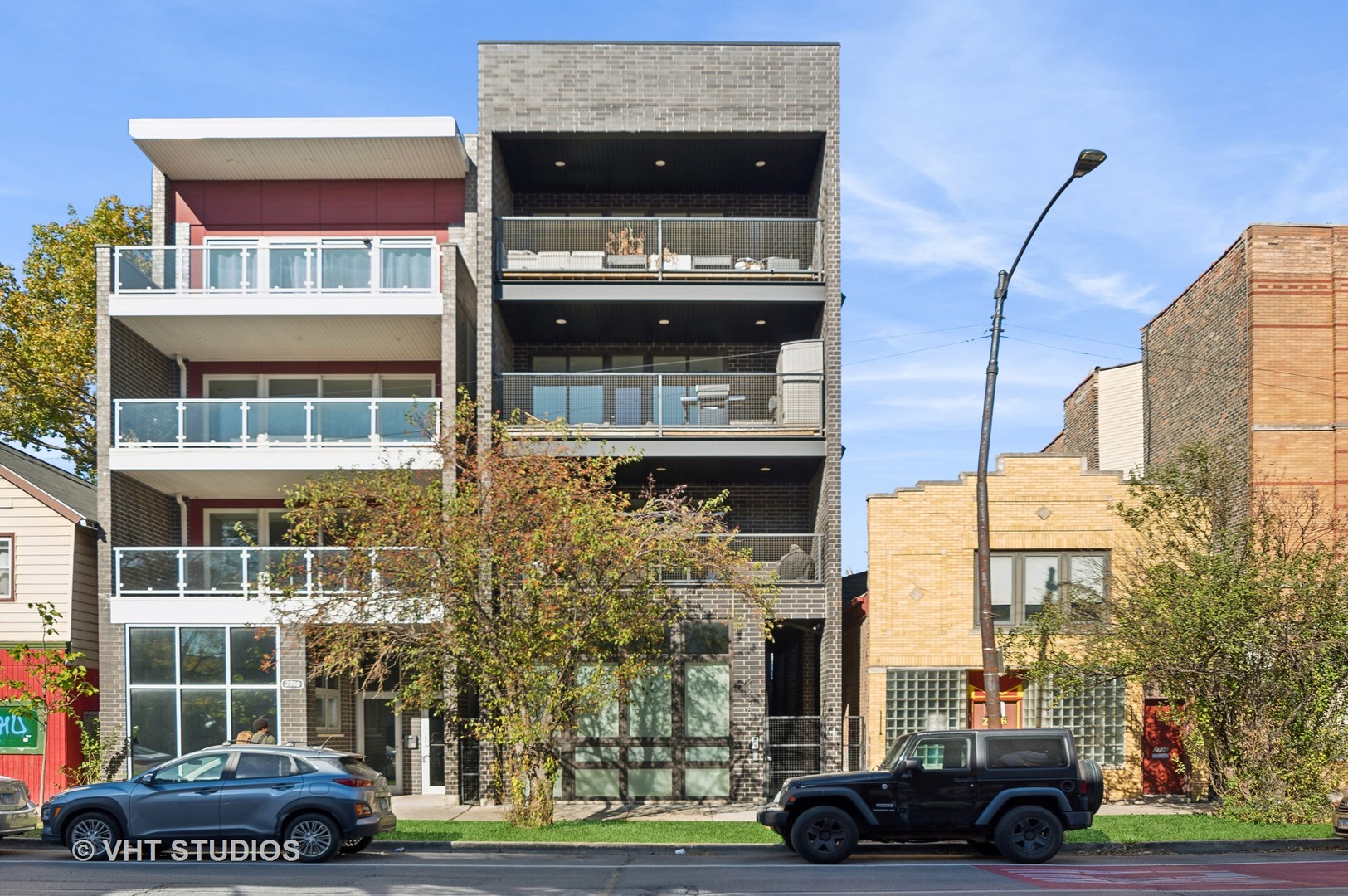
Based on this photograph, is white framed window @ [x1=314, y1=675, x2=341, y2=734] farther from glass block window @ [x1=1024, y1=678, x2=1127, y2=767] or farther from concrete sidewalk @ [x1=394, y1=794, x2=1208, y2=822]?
glass block window @ [x1=1024, y1=678, x2=1127, y2=767]

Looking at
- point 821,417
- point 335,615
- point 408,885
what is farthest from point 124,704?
point 821,417

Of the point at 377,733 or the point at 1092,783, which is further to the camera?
the point at 377,733

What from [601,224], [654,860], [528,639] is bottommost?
[654,860]

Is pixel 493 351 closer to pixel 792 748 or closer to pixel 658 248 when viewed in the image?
pixel 658 248

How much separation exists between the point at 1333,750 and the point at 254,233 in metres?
22.1

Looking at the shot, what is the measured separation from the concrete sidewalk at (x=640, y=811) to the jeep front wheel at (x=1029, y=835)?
5812 millimetres

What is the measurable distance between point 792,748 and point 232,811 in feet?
37.4

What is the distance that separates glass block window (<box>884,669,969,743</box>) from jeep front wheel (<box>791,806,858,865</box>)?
331 inches

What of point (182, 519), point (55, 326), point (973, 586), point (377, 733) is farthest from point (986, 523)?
point (55, 326)

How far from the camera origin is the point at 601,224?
81.0ft

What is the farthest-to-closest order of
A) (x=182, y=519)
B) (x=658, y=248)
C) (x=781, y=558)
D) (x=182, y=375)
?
1. (x=182, y=375)
2. (x=182, y=519)
3. (x=658, y=248)
4. (x=781, y=558)

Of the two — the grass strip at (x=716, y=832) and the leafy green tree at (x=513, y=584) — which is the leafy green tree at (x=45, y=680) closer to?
the leafy green tree at (x=513, y=584)

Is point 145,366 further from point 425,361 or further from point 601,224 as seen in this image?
point 601,224

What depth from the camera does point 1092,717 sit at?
936 inches
